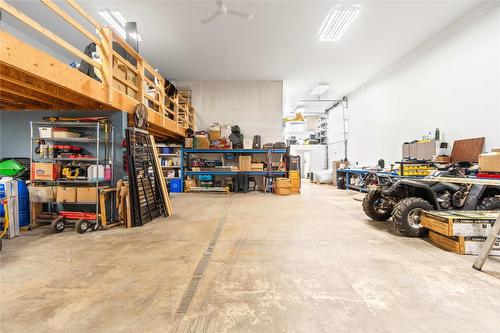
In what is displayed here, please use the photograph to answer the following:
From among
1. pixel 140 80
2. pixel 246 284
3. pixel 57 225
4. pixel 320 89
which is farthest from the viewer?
pixel 320 89

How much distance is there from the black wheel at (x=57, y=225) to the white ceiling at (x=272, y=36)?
15.4 ft

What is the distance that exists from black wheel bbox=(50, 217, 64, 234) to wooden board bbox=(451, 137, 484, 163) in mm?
7988

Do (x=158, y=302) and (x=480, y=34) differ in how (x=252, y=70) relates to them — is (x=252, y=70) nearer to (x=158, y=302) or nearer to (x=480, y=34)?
(x=480, y=34)

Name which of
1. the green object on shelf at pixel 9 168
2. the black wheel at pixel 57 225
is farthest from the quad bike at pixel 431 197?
the green object on shelf at pixel 9 168

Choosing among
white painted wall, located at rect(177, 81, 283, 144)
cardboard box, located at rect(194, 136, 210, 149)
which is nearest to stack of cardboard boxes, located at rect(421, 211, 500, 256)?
white painted wall, located at rect(177, 81, 283, 144)

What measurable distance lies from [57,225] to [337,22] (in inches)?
285

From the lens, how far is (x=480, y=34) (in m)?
4.66

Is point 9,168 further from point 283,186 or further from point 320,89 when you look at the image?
point 320,89

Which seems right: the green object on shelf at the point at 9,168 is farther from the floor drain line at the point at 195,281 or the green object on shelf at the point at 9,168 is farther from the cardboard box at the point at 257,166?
the cardboard box at the point at 257,166

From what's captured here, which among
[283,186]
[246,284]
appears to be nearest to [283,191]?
[283,186]

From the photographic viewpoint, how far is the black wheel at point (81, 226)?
11.1 ft

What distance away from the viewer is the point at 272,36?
605 cm

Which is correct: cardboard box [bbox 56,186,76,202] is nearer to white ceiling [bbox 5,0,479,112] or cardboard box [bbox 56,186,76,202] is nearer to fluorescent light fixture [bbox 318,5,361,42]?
white ceiling [bbox 5,0,479,112]

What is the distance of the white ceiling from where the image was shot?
4902 millimetres
